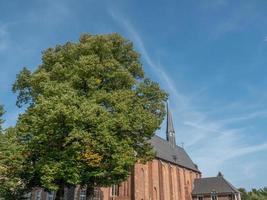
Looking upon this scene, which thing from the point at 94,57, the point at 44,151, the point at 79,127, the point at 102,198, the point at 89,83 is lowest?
the point at 102,198

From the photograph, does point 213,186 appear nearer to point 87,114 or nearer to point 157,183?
point 157,183

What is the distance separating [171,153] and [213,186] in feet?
30.7

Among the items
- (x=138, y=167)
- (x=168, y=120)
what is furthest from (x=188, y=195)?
(x=138, y=167)

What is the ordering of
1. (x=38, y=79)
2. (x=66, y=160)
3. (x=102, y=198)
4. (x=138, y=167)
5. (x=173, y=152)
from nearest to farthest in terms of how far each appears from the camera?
(x=66, y=160), (x=38, y=79), (x=102, y=198), (x=138, y=167), (x=173, y=152)

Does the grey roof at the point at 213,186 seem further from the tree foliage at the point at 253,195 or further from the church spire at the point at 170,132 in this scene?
the tree foliage at the point at 253,195

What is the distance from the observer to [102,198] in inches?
1356

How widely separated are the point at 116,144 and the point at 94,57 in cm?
730

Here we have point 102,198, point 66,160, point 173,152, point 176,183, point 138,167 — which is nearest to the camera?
point 66,160

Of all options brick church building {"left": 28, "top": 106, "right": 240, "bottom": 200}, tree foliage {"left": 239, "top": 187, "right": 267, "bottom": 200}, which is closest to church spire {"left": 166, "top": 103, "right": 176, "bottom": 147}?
brick church building {"left": 28, "top": 106, "right": 240, "bottom": 200}

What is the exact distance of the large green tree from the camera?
66.4 ft

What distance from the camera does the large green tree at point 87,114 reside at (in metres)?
20.2

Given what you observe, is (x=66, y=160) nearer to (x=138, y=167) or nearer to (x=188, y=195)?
(x=138, y=167)

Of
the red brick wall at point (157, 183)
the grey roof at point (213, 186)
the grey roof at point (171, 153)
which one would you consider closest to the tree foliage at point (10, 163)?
the red brick wall at point (157, 183)

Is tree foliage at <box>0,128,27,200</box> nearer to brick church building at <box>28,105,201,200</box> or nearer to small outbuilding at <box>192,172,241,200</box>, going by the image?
brick church building at <box>28,105,201,200</box>
